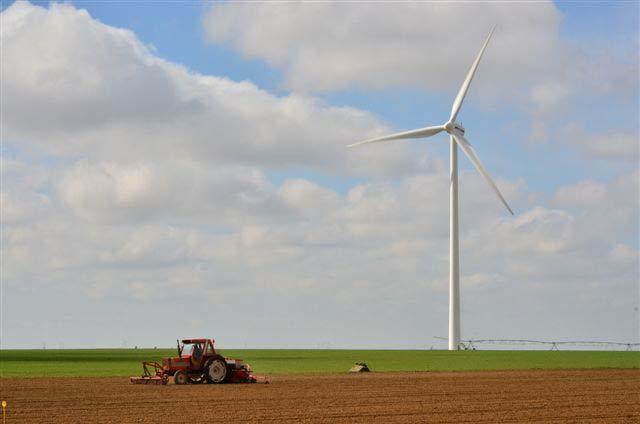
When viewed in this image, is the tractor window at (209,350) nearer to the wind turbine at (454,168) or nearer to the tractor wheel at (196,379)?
the tractor wheel at (196,379)

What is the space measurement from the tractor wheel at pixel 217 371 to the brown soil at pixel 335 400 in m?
1.58

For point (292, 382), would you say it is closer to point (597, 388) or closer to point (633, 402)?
point (597, 388)

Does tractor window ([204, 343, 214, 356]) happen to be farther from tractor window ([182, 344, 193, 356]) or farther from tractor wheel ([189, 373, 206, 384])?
tractor wheel ([189, 373, 206, 384])

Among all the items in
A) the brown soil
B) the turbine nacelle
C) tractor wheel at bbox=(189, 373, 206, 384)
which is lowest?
the brown soil

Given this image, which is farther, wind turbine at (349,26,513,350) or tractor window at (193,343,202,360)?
wind turbine at (349,26,513,350)

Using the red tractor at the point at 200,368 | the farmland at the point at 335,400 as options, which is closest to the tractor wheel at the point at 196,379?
the red tractor at the point at 200,368

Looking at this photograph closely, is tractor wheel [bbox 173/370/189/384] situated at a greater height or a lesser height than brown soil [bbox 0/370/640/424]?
greater

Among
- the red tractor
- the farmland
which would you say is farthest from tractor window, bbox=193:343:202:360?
the farmland

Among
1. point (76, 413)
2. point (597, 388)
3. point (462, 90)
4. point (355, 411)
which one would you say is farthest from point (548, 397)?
point (462, 90)

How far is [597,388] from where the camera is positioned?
46.3 metres

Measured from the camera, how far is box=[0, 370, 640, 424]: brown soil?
1258 inches

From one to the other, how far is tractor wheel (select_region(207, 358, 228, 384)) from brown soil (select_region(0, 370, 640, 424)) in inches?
62.3

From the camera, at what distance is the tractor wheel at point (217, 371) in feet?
159

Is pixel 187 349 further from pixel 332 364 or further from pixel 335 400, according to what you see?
pixel 332 364
